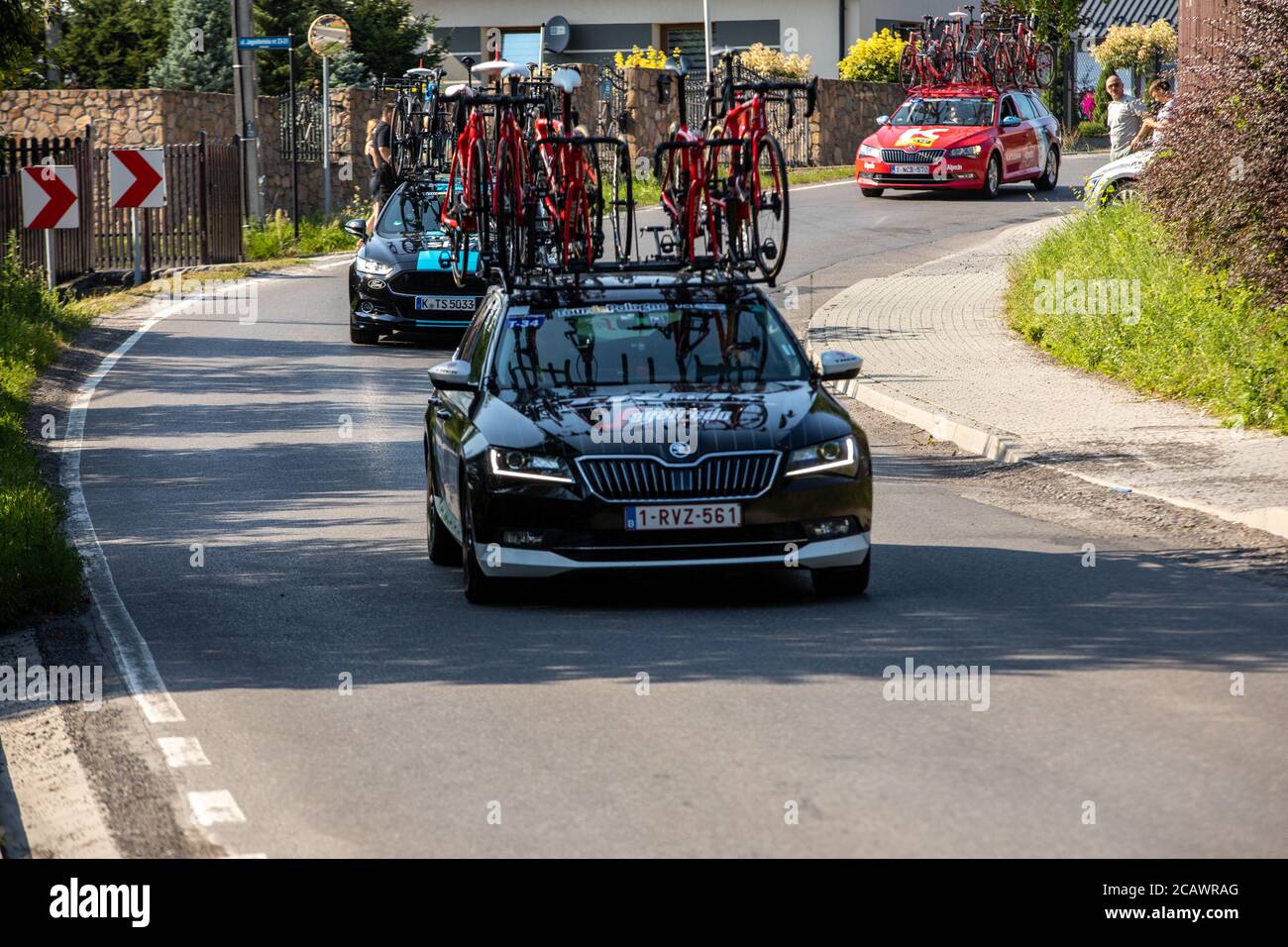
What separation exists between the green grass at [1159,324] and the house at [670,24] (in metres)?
38.2

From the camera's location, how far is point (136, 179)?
85.3 feet

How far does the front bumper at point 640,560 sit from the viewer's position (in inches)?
367

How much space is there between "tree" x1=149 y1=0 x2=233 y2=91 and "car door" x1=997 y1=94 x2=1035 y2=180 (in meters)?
17.5

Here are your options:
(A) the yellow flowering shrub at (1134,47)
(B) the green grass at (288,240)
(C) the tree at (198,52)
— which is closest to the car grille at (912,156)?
(B) the green grass at (288,240)

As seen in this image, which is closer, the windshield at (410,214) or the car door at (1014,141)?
the windshield at (410,214)

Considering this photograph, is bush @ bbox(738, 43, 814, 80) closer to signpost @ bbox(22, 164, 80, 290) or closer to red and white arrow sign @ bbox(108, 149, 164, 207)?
red and white arrow sign @ bbox(108, 149, 164, 207)

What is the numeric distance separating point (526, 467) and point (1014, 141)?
96.7 ft

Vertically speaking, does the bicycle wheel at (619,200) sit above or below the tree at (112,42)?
below

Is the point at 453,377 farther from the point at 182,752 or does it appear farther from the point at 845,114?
the point at 845,114

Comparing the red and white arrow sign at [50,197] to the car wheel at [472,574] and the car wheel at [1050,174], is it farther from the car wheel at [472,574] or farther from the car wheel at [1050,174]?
the car wheel at [1050,174]

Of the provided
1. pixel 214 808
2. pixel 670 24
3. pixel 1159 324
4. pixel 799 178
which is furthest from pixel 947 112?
pixel 214 808

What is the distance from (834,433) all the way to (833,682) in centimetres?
190

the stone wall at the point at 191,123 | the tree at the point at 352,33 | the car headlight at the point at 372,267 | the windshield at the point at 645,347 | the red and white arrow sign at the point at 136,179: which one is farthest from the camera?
the tree at the point at 352,33

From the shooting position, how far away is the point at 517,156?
14.3 metres
